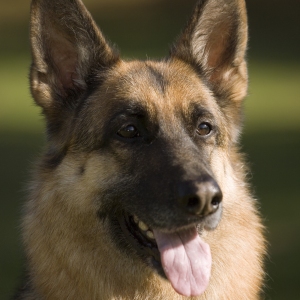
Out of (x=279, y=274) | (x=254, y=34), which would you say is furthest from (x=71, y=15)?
(x=254, y=34)

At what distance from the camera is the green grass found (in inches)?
321

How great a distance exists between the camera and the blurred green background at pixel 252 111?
335 inches

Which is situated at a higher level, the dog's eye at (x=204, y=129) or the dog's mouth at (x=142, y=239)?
the dog's eye at (x=204, y=129)

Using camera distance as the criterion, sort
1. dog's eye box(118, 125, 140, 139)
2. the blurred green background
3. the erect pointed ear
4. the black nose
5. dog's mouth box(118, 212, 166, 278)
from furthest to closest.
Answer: the blurred green background → the erect pointed ear → dog's eye box(118, 125, 140, 139) → dog's mouth box(118, 212, 166, 278) → the black nose

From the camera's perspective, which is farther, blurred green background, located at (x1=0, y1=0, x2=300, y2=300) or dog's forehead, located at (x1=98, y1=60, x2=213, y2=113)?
blurred green background, located at (x1=0, y1=0, x2=300, y2=300)

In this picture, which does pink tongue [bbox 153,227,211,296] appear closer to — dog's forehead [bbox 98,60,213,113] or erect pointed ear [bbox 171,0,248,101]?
dog's forehead [bbox 98,60,213,113]

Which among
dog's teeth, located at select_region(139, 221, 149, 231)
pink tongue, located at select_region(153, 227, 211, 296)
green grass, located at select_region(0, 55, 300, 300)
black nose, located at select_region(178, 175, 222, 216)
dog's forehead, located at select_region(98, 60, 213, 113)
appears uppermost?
dog's forehead, located at select_region(98, 60, 213, 113)

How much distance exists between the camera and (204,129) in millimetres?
5254

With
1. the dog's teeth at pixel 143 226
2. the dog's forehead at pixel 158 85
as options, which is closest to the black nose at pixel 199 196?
the dog's teeth at pixel 143 226

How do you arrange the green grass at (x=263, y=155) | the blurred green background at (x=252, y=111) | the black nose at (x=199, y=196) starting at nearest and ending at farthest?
the black nose at (x=199, y=196)
the green grass at (x=263, y=155)
the blurred green background at (x=252, y=111)

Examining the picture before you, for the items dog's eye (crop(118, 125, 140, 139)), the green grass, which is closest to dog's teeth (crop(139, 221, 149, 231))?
dog's eye (crop(118, 125, 140, 139))

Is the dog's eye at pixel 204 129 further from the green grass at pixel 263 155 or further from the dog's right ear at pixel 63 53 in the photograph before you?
the green grass at pixel 263 155

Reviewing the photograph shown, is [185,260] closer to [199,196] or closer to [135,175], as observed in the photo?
[199,196]

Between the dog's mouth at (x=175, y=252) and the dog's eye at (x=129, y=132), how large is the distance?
54cm
